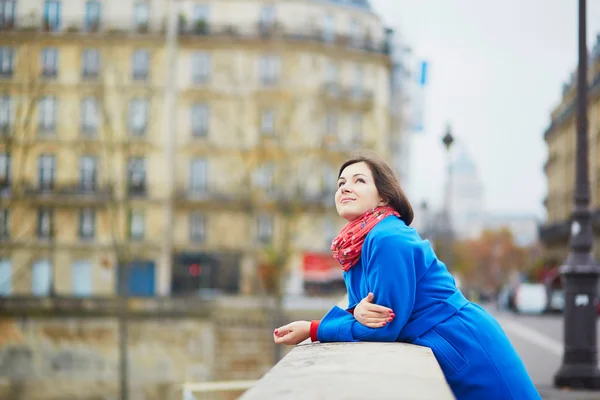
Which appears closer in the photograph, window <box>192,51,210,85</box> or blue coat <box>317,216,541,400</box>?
blue coat <box>317,216,541,400</box>

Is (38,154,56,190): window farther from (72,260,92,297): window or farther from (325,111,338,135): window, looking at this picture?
(325,111,338,135): window

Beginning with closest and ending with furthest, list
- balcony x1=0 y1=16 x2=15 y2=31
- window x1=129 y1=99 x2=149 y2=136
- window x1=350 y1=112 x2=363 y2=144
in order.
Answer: balcony x1=0 y1=16 x2=15 y2=31 < window x1=129 y1=99 x2=149 y2=136 < window x1=350 y1=112 x2=363 y2=144

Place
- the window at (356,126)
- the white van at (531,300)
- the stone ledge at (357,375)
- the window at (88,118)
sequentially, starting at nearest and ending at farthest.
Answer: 1. the stone ledge at (357,375)
2. the white van at (531,300)
3. the window at (88,118)
4. the window at (356,126)

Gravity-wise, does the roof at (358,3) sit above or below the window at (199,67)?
above

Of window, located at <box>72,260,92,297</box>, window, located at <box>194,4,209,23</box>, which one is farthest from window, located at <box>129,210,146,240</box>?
window, located at <box>194,4,209,23</box>

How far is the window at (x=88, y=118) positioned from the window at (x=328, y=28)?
15025 millimetres

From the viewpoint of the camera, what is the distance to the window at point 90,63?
52844mm

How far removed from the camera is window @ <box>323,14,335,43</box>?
5767cm

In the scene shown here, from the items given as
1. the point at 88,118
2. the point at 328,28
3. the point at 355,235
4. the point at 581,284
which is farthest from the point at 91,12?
the point at 355,235

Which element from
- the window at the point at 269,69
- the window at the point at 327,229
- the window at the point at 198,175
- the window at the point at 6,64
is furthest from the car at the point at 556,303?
the window at the point at 6,64

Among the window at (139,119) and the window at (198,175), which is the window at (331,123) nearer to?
the window at (198,175)

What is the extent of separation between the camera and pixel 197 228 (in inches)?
2143

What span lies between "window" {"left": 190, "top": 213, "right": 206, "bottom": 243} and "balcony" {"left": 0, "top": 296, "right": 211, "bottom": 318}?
40.8 feet

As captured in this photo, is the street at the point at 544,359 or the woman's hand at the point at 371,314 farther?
the street at the point at 544,359
